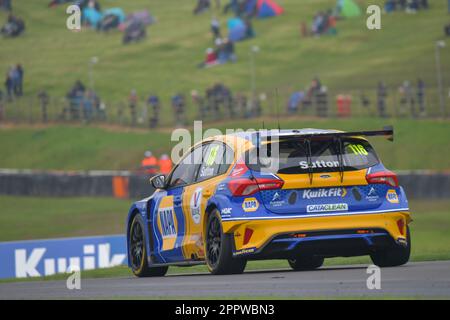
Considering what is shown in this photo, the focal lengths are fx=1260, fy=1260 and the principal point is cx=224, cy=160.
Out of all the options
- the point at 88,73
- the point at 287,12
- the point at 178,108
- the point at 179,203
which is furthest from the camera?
the point at 287,12

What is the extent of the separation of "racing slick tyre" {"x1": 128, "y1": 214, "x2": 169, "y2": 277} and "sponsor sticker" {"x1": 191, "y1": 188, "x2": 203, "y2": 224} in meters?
1.44

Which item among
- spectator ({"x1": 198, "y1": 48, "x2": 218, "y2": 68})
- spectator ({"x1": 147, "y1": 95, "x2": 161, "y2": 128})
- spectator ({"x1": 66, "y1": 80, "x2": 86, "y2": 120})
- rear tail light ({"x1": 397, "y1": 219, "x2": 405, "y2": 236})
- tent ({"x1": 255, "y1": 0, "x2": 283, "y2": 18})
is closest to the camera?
rear tail light ({"x1": 397, "y1": 219, "x2": 405, "y2": 236})

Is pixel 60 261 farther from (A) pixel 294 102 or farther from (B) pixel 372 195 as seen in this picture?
(A) pixel 294 102

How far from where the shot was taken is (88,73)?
222 ft

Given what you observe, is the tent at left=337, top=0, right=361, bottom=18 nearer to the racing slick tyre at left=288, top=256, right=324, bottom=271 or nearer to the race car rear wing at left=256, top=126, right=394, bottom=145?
the racing slick tyre at left=288, top=256, right=324, bottom=271

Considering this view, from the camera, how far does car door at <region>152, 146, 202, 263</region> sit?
546 inches

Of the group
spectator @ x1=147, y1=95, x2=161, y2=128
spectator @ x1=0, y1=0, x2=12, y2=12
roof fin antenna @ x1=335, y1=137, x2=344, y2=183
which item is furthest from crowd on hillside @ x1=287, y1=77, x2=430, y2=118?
roof fin antenna @ x1=335, y1=137, x2=344, y2=183

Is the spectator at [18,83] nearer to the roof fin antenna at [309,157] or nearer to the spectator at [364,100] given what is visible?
the spectator at [364,100]

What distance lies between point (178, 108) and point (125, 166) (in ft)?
17.2

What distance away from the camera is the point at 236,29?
7350cm

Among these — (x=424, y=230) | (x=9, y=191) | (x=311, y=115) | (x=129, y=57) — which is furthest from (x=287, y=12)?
(x=424, y=230)

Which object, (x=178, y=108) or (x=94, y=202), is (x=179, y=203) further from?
(x=178, y=108)

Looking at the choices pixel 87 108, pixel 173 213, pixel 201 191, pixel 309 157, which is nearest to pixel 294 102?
pixel 87 108

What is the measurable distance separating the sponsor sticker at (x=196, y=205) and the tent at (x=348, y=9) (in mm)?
61902
